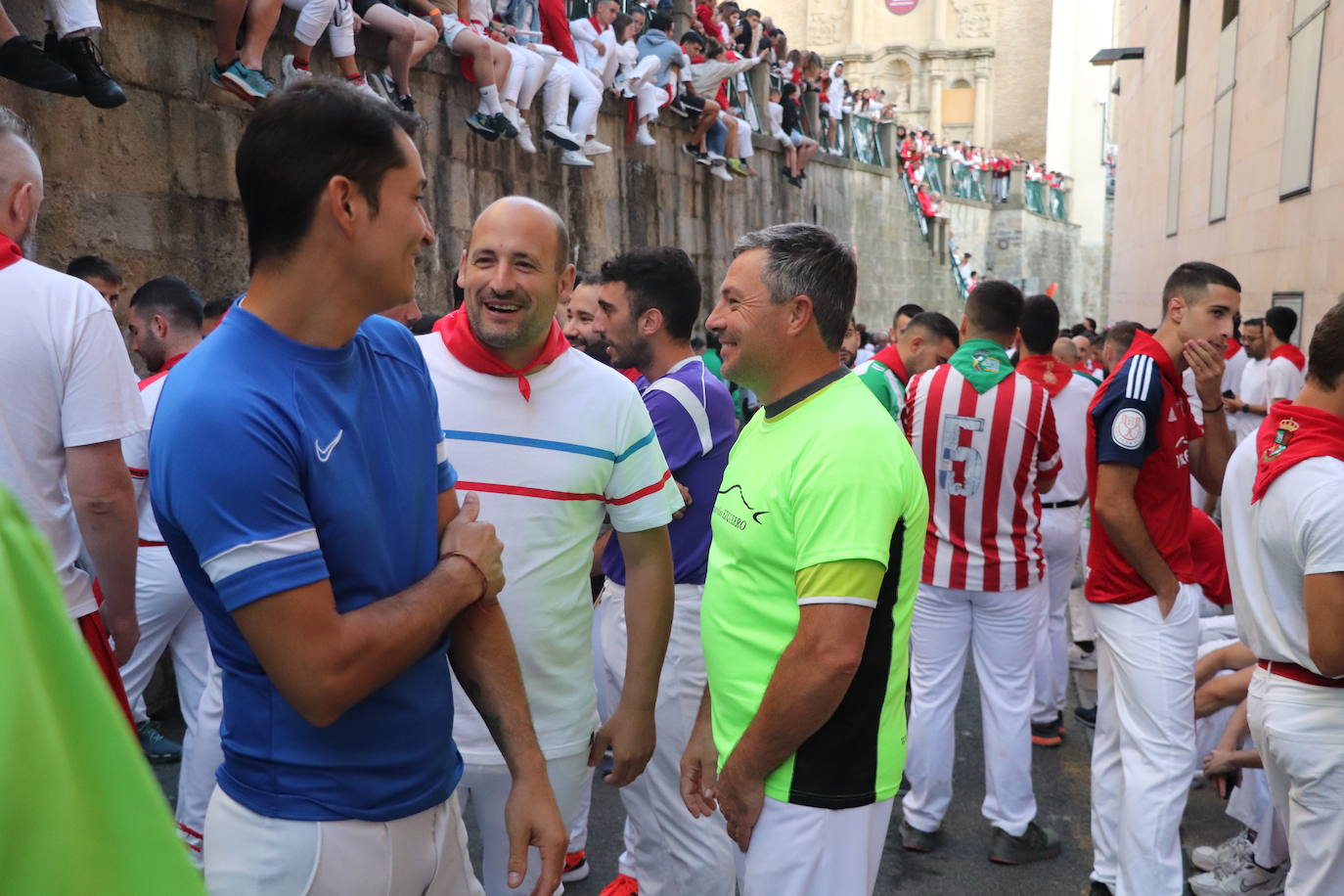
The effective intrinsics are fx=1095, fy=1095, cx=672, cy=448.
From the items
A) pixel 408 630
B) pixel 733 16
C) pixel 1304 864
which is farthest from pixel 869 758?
pixel 733 16

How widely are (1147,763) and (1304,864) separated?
2.47ft

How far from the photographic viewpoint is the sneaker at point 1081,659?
7.04 metres

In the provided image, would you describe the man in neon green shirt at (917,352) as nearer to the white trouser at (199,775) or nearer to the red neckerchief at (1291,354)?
the white trouser at (199,775)

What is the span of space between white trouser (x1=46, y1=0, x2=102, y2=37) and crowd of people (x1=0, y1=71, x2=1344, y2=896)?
1174mm

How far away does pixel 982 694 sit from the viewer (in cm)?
459

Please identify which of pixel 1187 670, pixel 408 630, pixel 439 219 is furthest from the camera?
pixel 439 219

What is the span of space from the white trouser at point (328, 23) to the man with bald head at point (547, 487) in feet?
18.1

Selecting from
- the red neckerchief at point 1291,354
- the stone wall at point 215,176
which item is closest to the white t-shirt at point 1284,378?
the red neckerchief at point 1291,354

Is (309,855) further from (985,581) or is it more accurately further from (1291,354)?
(1291,354)

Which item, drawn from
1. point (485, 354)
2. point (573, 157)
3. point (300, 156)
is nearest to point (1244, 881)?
point (485, 354)

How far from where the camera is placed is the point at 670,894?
11.3 ft

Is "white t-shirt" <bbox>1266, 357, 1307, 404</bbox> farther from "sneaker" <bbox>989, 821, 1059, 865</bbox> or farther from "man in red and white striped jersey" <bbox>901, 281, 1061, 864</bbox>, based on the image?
"sneaker" <bbox>989, 821, 1059, 865</bbox>

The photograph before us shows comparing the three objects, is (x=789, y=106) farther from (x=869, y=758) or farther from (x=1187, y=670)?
(x=869, y=758)

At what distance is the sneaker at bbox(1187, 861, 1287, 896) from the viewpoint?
389cm
